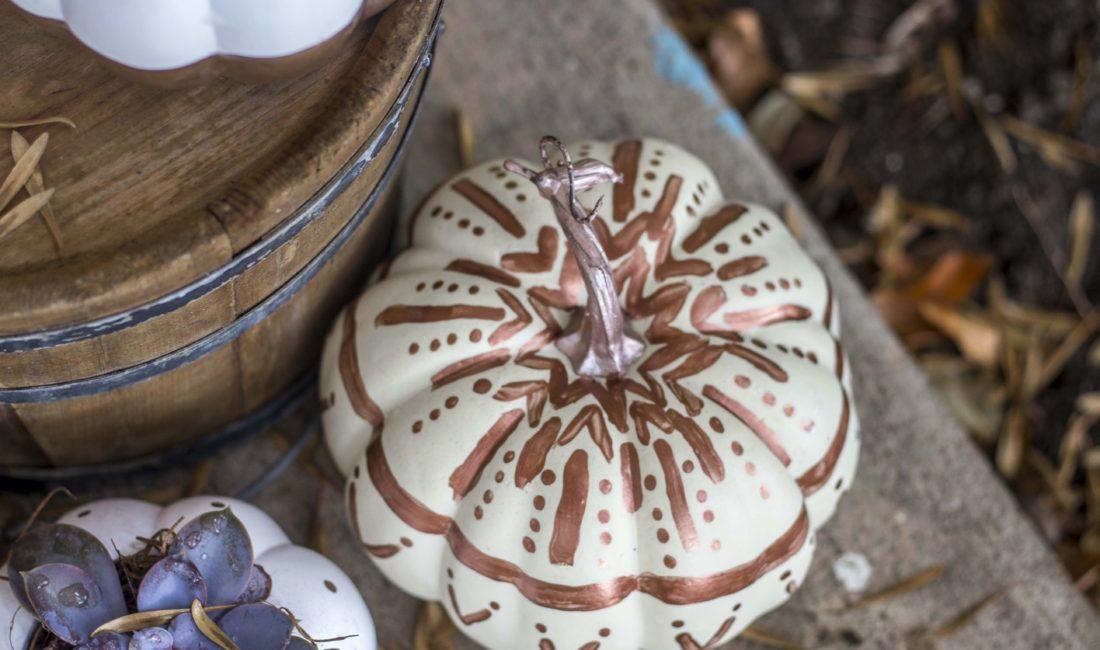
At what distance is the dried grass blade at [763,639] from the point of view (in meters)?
→ 1.10

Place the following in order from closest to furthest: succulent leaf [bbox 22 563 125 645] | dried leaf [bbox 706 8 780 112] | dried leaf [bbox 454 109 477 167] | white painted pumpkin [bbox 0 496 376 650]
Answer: succulent leaf [bbox 22 563 125 645] → white painted pumpkin [bbox 0 496 376 650] → dried leaf [bbox 454 109 477 167] → dried leaf [bbox 706 8 780 112]

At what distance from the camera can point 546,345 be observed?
986mm

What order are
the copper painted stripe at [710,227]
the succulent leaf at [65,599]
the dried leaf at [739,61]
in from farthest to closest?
the dried leaf at [739,61] < the copper painted stripe at [710,227] < the succulent leaf at [65,599]

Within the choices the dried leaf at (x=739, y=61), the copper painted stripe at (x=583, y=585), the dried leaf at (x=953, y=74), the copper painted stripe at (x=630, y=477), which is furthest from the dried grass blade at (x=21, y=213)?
the dried leaf at (x=953, y=74)

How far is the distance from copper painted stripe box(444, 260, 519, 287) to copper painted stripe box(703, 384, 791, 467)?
0.17 meters

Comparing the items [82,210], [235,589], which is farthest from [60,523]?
[82,210]

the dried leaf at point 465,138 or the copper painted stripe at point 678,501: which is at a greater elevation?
the dried leaf at point 465,138

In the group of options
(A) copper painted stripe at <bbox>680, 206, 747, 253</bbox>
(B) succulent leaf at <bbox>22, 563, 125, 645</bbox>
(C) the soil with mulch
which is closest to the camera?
(B) succulent leaf at <bbox>22, 563, 125, 645</bbox>

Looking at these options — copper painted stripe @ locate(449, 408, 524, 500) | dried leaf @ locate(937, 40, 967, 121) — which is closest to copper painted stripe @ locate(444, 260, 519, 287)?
copper painted stripe @ locate(449, 408, 524, 500)

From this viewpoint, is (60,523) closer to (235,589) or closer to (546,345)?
(235,589)

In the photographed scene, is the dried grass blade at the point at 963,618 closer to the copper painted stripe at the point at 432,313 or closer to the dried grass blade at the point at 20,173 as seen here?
the copper painted stripe at the point at 432,313

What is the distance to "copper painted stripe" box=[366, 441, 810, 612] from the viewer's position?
0.93 meters

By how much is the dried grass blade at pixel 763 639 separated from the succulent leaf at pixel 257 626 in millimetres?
430

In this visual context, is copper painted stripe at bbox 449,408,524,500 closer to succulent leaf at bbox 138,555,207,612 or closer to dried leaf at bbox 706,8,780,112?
succulent leaf at bbox 138,555,207,612
